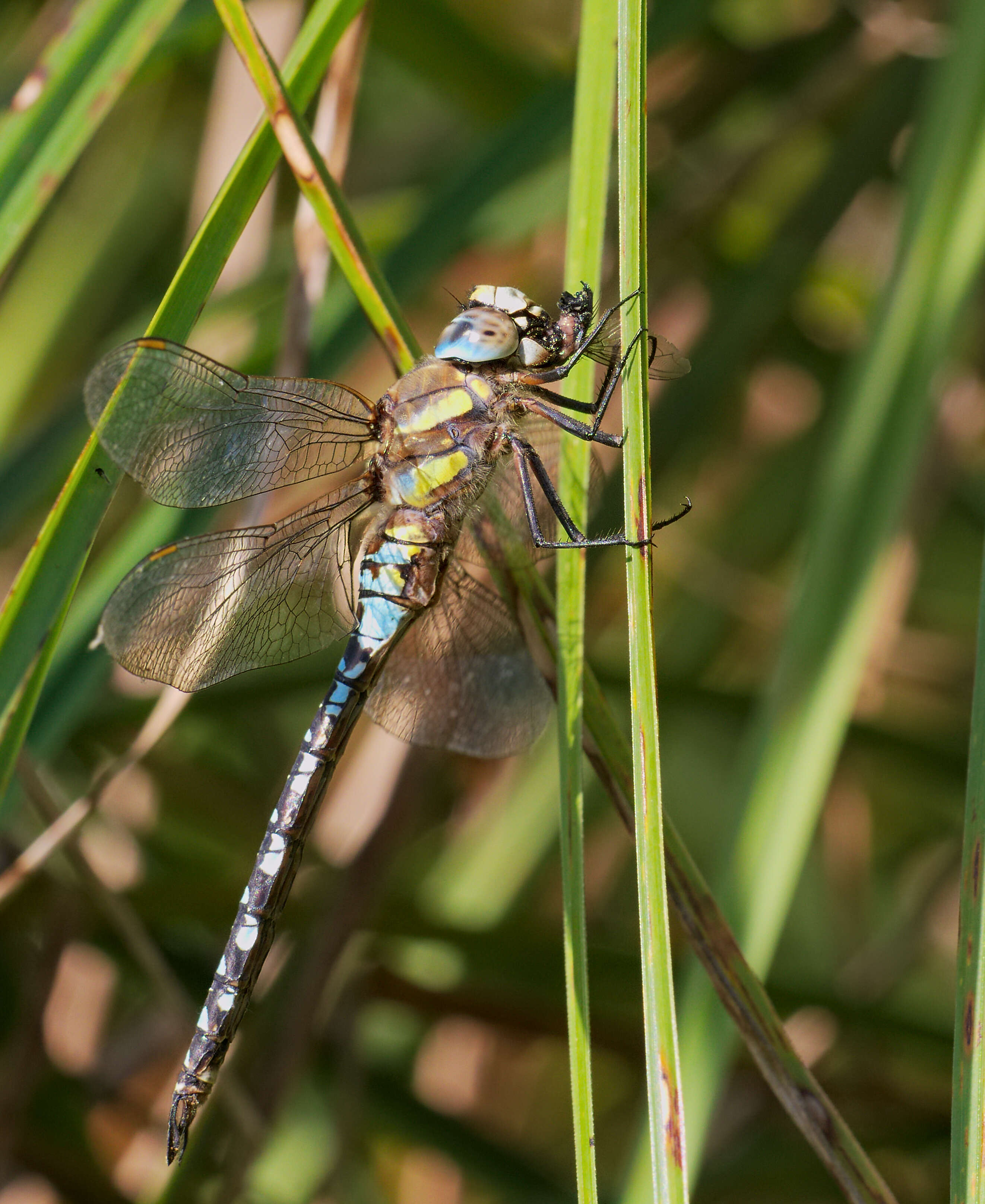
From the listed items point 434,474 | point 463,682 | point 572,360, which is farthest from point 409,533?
point 572,360

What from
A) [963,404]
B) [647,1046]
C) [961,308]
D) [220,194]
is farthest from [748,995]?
[963,404]

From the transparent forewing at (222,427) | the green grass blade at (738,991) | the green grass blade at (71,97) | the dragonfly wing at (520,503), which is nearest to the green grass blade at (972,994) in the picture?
the green grass blade at (738,991)

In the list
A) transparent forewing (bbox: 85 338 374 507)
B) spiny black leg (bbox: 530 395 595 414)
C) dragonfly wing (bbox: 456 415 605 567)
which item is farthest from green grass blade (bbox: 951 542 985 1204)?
transparent forewing (bbox: 85 338 374 507)

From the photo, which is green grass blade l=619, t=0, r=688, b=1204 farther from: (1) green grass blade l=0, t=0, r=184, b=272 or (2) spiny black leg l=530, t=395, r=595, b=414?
(1) green grass blade l=0, t=0, r=184, b=272

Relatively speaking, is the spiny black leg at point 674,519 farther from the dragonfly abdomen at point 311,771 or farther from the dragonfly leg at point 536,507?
the dragonfly abdomen at point 311,771

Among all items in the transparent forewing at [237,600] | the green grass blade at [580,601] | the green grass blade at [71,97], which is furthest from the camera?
the transparent forewing at [237,600]

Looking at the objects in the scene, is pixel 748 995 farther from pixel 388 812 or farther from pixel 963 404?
pixel 963 404

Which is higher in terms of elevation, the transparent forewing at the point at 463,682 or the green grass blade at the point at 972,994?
the transparent forewing at the point at 463,682
